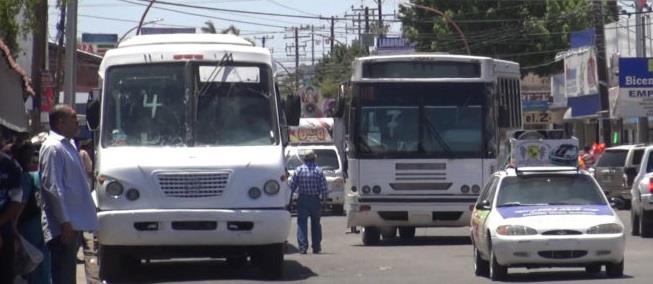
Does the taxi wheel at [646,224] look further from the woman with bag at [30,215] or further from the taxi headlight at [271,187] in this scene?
the woman with bag at [30,215]

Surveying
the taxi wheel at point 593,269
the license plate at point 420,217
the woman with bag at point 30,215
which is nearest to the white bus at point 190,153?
the taxi wheel at point 593,269

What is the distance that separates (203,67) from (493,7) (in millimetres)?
57922

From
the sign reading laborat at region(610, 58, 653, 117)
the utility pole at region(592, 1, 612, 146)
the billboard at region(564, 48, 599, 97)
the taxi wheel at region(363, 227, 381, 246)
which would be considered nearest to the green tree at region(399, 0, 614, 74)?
the billboard at region(564, 48, 599, 97)

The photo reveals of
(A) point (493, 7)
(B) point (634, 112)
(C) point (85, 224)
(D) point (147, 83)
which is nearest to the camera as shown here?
(C) point (85, 224)

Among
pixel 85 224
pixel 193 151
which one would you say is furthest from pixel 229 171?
pixel 85 224

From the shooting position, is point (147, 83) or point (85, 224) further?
point (147, 83)

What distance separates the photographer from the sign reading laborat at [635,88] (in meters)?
51.0

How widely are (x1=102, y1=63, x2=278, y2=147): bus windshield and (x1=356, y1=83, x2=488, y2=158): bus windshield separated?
6.68m

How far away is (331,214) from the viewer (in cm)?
3925

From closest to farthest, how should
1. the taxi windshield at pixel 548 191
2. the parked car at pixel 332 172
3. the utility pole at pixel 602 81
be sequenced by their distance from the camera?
the taxi windshield at pixel 548 191
the parked car at pixel 332 172
the utility pole at pixel 602 81

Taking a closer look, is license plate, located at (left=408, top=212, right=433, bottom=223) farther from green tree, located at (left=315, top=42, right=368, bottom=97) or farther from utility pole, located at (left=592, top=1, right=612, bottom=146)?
green tree, located at (left=315, top=42, right=368, bottom=97)

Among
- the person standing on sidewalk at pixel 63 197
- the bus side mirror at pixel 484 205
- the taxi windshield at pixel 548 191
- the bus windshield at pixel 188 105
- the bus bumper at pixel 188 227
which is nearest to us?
the person standing on sidewalk at pixel 63 197

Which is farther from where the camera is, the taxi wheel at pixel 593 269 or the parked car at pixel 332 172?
the parked car at pixel 332 172

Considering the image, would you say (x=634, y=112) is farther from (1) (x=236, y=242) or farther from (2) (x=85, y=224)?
(2) (x=85, y=224)
